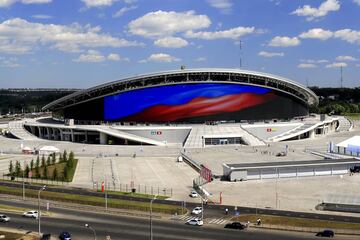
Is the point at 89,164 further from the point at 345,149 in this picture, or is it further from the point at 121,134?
the point at 345,149

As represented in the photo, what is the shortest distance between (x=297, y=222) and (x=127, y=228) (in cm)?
1546

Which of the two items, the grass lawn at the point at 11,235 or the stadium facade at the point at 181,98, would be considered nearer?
the grass lawn at the point at 11,235

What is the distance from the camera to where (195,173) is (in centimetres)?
7462

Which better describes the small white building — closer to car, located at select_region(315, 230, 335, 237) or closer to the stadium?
the stadium

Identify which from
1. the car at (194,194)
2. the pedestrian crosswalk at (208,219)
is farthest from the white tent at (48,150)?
the pedestrian crosswalk at (208,219)

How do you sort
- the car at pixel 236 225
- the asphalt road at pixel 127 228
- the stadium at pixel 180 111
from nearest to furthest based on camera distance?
the asphalt road at pixel 127 228 < the car at pixel 236 225 < the stadium at pixel 180 111

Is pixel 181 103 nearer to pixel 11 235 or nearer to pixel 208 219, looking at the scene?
pixel 208 219

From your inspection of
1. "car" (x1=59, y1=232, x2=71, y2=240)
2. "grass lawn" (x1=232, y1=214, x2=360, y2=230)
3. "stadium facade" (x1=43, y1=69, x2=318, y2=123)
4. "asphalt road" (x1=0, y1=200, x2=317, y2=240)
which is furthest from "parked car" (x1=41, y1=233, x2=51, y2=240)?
"stadium facade" (x1=43, y1=69, x2=318, y2=123)

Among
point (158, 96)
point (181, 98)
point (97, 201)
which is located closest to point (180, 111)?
point (181, 98)

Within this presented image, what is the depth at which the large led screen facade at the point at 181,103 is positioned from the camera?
11369cm

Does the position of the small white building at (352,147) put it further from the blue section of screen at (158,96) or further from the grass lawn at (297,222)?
the grass lawn at (297,222)

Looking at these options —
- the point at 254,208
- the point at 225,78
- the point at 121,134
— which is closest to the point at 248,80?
the point at 225,78

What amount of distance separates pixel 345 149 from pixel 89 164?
149ft

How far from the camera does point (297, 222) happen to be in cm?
4469
